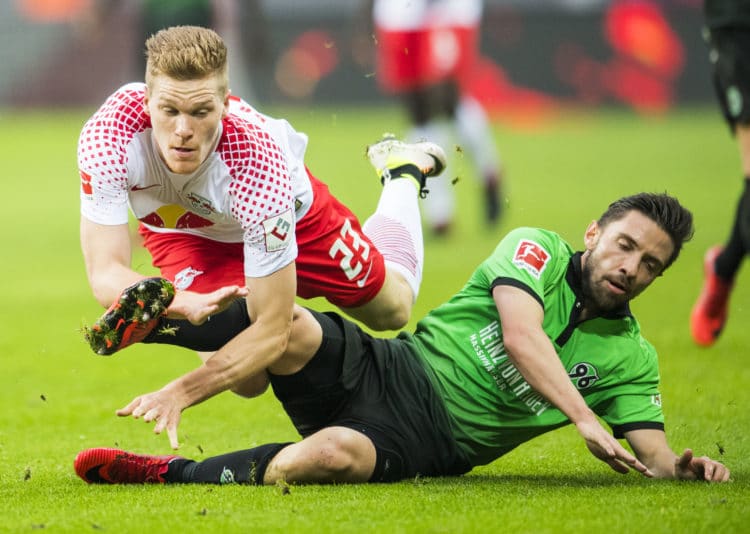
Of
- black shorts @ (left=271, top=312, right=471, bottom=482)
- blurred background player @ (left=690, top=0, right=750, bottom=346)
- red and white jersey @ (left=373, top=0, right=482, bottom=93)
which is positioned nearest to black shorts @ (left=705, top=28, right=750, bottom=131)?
blurred background player @ (left=690, top=0, right=750, bottom=346)

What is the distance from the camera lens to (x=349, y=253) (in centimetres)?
535

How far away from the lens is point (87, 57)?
21047 mm

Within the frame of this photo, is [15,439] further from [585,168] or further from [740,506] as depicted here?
[585,168]

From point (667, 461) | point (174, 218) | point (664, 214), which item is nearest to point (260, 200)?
point (174, 218)

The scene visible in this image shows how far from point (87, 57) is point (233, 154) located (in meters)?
17.5

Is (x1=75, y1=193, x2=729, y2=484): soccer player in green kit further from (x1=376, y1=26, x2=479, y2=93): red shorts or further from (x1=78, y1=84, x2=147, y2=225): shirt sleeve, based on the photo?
(x1=376, y1=26, x2=479, y2=93): red shorts

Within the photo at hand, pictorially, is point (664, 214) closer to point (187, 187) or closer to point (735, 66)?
point (187, 187)

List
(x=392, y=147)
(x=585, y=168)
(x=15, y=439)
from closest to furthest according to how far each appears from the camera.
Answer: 1. (x=15, y=439)
2. (x=392, y=147)
3. (x=585, y=168)

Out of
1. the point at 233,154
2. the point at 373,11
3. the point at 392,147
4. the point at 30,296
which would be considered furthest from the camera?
the point at 373,11

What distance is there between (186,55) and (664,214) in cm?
165

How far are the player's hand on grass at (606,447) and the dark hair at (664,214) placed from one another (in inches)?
27.1

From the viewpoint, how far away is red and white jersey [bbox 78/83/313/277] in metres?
4.22

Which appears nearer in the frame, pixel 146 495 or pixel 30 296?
pixel 146 495

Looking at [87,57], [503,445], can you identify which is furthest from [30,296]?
[87,57]
